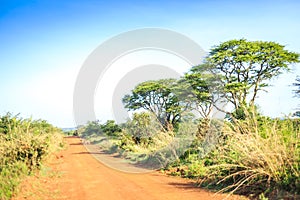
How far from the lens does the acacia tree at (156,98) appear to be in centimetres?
2938

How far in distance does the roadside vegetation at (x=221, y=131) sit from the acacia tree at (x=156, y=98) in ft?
0.34

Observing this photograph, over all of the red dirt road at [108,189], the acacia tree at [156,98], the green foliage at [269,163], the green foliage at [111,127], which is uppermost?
the acacia tree at [156,98]

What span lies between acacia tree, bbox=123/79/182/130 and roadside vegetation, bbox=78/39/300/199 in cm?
10

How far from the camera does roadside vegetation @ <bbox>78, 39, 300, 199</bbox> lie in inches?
248

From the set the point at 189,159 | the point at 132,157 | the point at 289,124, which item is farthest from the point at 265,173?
the point at 132,157

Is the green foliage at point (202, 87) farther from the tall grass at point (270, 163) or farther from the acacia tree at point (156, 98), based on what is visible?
the tall grass at point (270, 163)

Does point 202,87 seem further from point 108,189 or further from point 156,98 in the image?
point 108,189

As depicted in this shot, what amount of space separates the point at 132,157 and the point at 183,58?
27.7 feet

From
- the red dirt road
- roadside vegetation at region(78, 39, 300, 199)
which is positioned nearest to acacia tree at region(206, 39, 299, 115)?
roadside vegetation at region(78, 39, 300, 199)

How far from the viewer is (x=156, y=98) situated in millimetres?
32000

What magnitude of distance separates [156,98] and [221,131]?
2409cm

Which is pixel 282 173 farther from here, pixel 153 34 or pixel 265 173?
pixel 153 34

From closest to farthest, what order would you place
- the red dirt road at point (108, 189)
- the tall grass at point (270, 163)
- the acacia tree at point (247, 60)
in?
the tall grass at point (270, 163)
the red dirt road at point (108, 189)
the acacia tree at point (247, 60)

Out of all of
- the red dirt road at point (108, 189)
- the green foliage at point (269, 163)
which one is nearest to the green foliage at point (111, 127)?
the red dirt road at point (108, 189)
